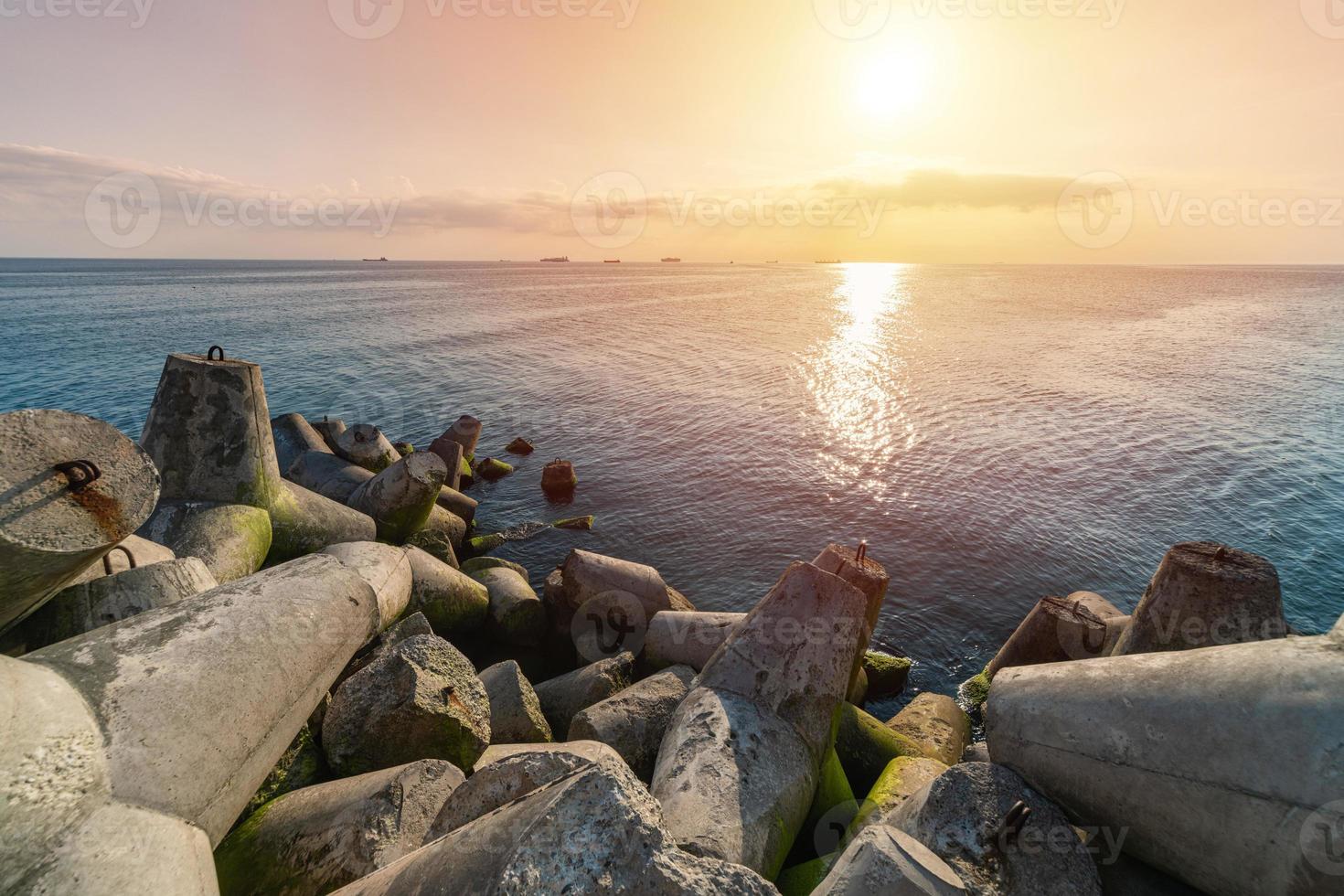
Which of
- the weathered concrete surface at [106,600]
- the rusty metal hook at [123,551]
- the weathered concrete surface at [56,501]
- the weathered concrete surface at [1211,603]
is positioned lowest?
the weathered concrete surface at [1211,603]

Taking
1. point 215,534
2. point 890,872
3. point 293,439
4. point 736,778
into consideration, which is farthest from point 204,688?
point 293,439

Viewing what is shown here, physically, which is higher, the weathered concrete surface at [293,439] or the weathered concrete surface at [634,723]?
the weathered concrete surface at [293,439]

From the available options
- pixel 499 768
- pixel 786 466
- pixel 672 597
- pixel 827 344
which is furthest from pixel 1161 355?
pixel 499 768

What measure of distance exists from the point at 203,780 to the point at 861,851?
3.71 meters

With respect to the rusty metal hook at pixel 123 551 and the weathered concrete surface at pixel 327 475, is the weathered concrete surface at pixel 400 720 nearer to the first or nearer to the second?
the rusty metal hook at pixel 123 551

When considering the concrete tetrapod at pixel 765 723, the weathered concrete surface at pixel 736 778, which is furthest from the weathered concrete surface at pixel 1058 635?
the weathered concrete surface at pixel 736 778

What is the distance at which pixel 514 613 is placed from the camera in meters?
10.2

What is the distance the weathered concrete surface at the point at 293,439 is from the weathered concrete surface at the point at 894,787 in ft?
45.3

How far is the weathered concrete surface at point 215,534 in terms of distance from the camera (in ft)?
22.9

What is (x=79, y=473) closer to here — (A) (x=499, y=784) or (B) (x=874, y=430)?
(A) (x=499, y=784)

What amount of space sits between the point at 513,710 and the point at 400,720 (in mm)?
1597

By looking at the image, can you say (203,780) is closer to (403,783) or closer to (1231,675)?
(403,783)

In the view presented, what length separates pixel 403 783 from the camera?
4.11 meters

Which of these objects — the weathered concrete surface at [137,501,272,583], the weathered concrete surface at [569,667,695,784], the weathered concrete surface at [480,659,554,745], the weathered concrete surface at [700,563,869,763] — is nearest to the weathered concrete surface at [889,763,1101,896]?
the weathered concrete surface at [700,563,869,763]
